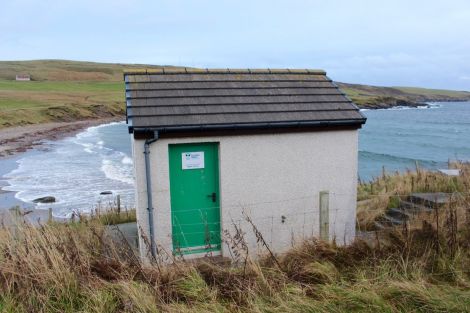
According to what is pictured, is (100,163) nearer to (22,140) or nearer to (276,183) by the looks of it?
(22,140)

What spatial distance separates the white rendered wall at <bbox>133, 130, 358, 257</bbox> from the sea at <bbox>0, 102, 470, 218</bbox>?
5.87 m

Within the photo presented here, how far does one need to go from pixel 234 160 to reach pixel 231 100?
1.17 m

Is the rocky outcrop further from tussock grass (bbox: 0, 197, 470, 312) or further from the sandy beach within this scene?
tussock grass (bbox: 0, 197, 470, 312)

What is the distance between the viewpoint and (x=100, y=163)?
100 ft

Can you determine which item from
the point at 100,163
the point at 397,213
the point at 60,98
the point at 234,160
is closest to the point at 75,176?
the point at 100,163

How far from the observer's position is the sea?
20.0 metres

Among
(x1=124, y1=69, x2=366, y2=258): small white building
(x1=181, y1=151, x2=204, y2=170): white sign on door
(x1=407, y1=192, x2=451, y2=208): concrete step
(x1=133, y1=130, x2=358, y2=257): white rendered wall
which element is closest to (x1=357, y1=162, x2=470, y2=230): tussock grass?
(x1=407, y1=192, x2=451, y2=208): concrete step

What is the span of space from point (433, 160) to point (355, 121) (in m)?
30.3

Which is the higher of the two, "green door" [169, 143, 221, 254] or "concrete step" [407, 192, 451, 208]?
"green door" [169, 143, 221, 254]

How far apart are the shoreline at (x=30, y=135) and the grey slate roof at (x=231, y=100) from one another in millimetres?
27271

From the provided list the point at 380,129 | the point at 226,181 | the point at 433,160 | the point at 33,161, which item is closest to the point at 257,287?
the point at 226,181

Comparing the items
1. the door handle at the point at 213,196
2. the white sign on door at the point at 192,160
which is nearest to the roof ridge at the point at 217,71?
the white sign on door at the point at 192,160

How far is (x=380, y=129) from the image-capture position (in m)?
62.3

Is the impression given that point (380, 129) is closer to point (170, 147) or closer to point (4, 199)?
point (4, 199)
